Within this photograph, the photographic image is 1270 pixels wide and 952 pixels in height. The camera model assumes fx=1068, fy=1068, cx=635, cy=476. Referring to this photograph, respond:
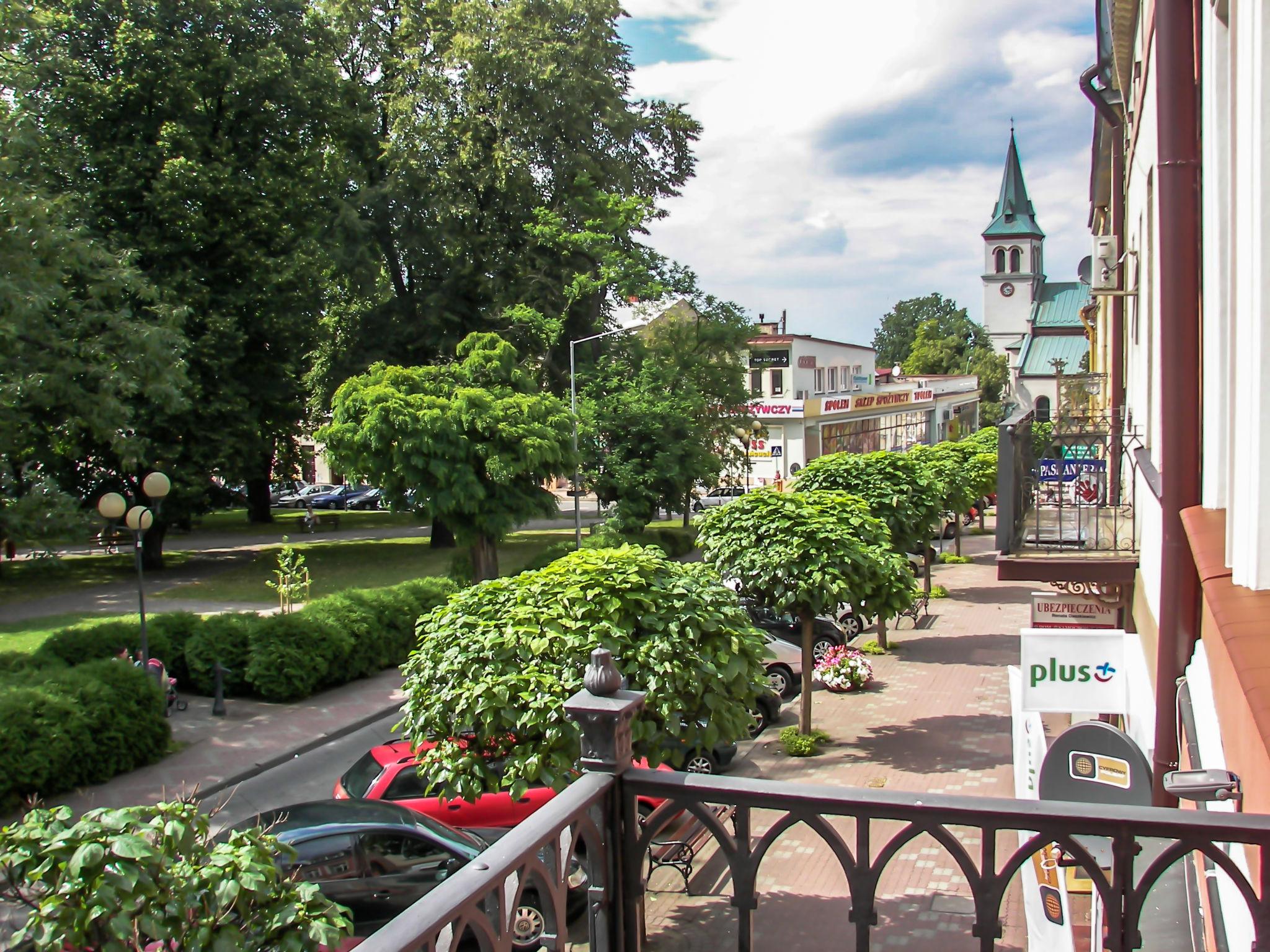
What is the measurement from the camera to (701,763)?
13953mm

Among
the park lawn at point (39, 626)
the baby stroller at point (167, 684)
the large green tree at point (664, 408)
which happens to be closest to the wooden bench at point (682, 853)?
the baby stroller at point (167, 684)

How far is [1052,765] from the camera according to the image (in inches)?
249

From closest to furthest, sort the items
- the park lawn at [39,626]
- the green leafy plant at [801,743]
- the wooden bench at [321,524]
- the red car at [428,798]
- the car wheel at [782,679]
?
the red car at [428,798]
the green leafy plant at [801,743]
the car wheel at [782,679]
the park lawn at [39,626]
the wooden bench at [321,524]

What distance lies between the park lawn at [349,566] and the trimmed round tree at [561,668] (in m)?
20.8

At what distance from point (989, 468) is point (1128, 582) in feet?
86.6

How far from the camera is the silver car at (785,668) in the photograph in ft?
60.4

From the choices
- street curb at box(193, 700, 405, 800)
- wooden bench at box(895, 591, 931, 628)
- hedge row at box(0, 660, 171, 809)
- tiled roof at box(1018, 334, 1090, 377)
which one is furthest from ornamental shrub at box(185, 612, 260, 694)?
tiled roof at box(1018, 334, 1090, 377)

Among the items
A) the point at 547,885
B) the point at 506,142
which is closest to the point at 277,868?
the point at 547,885

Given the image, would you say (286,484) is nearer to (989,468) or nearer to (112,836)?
(989,468)

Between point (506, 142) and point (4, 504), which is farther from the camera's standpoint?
point (506, 142)

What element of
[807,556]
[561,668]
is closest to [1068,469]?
[807,556]

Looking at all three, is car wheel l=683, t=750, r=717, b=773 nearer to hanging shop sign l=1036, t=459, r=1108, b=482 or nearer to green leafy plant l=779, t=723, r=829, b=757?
green leafy plant l=779, t=723, r=829, b=757

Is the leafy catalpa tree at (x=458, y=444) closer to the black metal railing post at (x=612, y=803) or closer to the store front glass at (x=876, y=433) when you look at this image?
the black metal railing post at (x=612, y=803)

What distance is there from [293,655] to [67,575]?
21.5m
